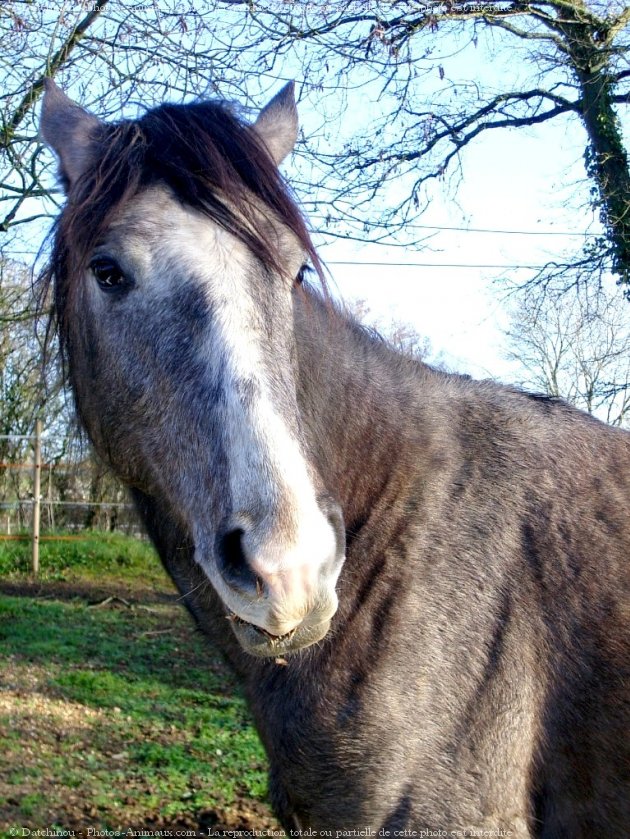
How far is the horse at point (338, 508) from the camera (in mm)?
2223

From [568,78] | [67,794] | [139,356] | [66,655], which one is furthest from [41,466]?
[139,356]

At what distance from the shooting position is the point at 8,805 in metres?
5.02

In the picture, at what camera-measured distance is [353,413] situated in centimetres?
291

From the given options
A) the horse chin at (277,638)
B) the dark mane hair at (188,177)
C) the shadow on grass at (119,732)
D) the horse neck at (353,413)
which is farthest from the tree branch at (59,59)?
the horse chin at (277,638)

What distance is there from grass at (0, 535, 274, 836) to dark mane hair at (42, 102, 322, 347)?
2.44m

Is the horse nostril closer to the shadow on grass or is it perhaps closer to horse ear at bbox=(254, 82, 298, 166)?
the shadow on grass

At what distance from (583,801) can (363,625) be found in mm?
939

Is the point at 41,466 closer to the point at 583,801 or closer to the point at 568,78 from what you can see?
the point at 568,78

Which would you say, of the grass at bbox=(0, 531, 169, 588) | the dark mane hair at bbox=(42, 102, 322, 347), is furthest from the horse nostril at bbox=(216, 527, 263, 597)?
the grass at bbox=(0, 531, 169, 588)

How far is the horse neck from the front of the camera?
109 inches

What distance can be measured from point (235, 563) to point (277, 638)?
225 mm

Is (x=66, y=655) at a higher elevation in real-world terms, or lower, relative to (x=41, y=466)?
lower

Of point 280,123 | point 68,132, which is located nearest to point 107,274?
point 68,132

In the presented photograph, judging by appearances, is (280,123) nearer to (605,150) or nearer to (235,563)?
(235,563)
